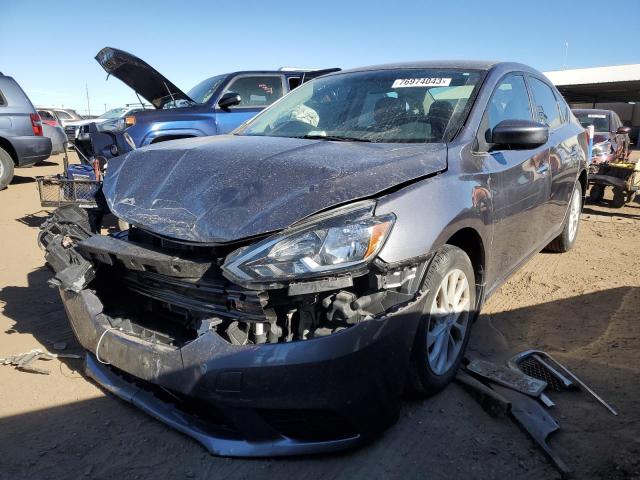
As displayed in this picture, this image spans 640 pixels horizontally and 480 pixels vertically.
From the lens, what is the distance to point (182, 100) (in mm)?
7660

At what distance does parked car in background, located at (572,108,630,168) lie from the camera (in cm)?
1142

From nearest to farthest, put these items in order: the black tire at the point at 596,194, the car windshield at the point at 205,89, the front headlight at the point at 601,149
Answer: the car windshield at the point at 205,89, the black tire at the point at 596,194, the front headlight at the point at 601,149

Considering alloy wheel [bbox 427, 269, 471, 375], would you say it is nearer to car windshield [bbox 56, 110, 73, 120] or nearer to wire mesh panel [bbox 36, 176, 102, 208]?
wire mesh panel [bbox 36, 176, 102, 208]

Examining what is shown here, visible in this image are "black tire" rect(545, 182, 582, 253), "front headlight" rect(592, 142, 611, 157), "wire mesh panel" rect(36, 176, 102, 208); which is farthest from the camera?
"front headlight" rect(592, 142, 611, 157)

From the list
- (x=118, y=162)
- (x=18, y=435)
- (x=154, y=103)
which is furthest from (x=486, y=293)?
(x=154, y=103)

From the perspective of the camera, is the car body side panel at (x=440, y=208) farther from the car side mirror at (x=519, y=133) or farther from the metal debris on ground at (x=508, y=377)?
the metal debris on ground at (x=508, y=377)

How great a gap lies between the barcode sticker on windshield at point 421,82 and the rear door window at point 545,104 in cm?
121

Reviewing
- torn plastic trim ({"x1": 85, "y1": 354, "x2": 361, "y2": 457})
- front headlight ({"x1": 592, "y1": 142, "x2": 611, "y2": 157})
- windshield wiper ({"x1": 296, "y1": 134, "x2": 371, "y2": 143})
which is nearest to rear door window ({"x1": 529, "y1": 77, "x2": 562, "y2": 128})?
windshield wiper ({"x1": 296, "y1": 134, "x2": 371, "y2": 143})

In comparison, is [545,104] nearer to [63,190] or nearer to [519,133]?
[519,133]

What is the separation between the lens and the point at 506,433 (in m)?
2.51

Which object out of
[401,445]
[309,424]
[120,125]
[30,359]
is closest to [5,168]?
[120,125]

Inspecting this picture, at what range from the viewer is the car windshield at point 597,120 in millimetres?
12559

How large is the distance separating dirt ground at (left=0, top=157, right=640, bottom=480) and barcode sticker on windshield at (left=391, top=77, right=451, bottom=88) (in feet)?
5.69

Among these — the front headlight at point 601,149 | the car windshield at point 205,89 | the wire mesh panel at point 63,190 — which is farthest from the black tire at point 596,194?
the wire mesh panel at point 63,190
